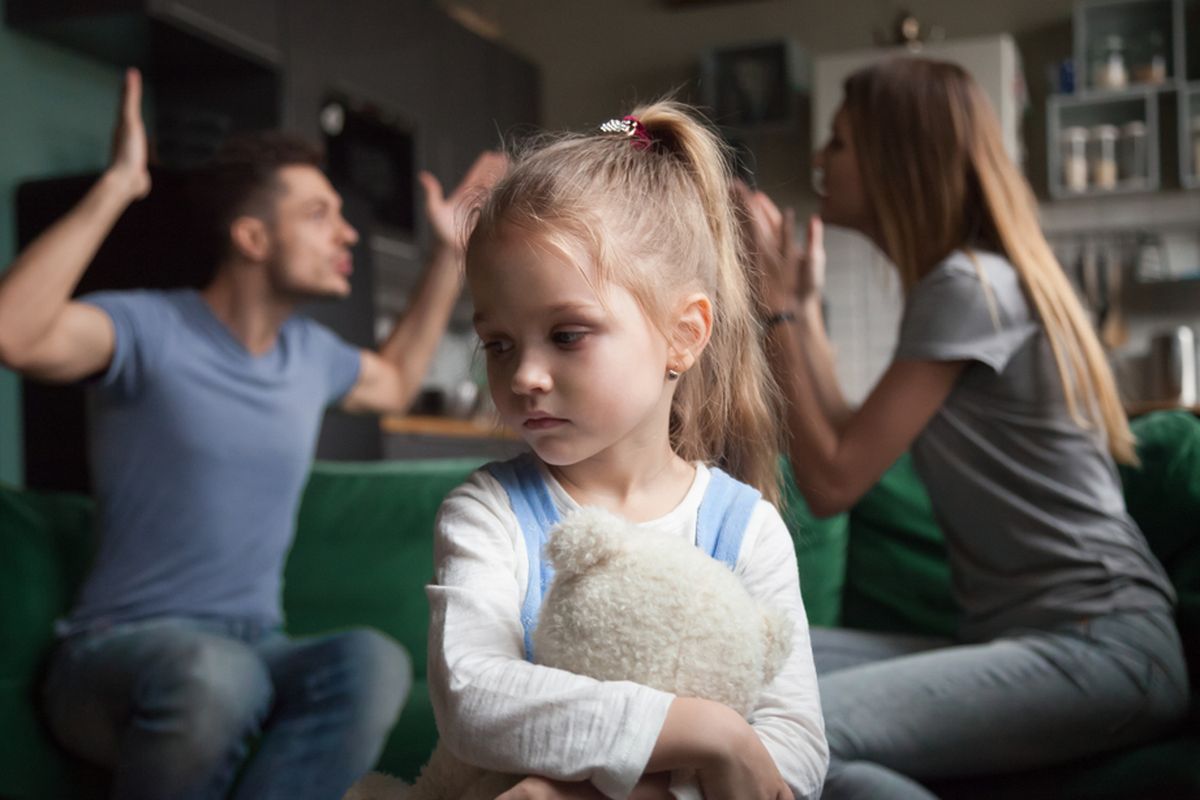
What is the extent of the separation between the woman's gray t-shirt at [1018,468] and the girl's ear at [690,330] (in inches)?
23.3

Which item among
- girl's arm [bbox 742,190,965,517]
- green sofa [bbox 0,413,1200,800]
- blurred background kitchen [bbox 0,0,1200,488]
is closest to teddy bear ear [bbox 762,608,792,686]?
girl's arm [bbox 742,190,965,517]

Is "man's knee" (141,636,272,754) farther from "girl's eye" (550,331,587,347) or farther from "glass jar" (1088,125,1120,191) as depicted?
"glass jar" (1088,125,1120,191)

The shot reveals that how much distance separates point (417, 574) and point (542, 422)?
1.35 metres

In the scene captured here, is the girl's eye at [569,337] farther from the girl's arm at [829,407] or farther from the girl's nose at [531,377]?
the girl's arm at [829,407]

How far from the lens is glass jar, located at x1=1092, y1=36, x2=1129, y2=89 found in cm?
452

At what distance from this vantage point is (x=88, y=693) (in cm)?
155

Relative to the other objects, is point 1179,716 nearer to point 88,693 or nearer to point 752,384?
point 752,384

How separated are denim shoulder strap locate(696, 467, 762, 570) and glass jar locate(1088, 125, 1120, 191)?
13.8ft

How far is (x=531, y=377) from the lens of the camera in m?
0.73

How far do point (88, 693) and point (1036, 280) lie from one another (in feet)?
4.32

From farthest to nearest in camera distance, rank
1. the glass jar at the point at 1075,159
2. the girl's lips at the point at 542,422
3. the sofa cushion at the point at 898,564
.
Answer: the glass jar at the point at 1075,159
the sofa cushion at the point at 898,564
the girl's lips at the point at 542,422

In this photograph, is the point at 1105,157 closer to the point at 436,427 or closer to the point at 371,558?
the point at 436,427

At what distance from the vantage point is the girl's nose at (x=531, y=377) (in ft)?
2.40

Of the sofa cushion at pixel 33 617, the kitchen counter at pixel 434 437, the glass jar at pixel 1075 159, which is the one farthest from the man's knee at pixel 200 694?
the glass jar at pixel 1075 159
